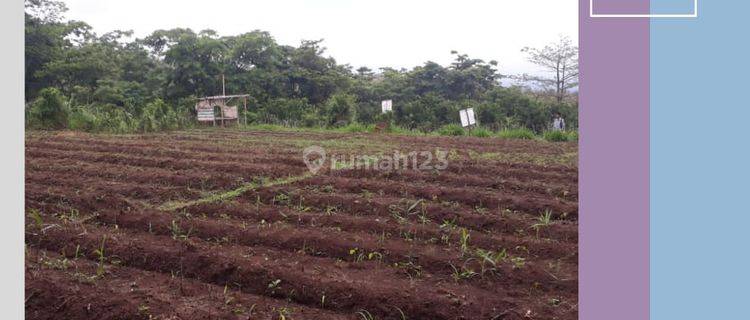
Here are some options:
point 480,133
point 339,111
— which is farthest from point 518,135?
point 339,111

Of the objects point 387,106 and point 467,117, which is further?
point 387,106

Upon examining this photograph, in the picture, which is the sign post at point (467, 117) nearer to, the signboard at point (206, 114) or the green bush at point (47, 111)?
the signboard at point (206, 114)

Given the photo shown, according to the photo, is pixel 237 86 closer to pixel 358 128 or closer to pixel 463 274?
pixel 358 128

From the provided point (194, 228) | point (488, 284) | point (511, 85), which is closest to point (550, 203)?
point (488, 284)

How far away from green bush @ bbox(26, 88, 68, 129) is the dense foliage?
0.07 feet

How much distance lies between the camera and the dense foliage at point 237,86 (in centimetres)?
1412

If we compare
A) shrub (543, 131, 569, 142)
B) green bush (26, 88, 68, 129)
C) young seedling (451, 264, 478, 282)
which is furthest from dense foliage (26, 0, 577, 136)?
young seedling (451, 264, 478, 282)

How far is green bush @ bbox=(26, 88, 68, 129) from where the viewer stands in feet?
38.7

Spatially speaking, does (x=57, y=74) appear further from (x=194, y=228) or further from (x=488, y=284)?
(x=488, y=284)

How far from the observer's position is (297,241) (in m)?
3.81

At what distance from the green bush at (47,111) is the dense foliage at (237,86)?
0.02 meters

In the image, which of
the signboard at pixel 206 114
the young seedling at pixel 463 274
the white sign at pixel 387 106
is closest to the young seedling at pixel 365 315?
the young seedling at pixel 463 274

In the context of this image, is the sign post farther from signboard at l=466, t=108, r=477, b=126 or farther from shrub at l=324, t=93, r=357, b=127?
shrub at l=324, t=93, r=357, b=127

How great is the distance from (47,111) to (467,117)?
9.26 meters
